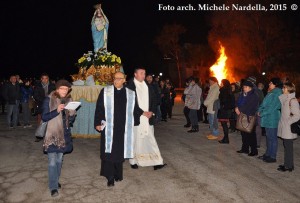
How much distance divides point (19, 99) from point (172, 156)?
715 centimetres

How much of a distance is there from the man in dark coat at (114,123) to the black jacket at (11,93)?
7.60 metres

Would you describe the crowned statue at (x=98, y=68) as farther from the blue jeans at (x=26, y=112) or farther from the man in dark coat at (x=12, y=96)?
the blue jeans at (x=26, y=112)

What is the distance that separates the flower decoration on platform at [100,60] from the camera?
10.5 m

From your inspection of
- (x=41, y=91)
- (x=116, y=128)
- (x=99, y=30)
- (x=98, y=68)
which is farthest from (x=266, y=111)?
(x=99, y=30)

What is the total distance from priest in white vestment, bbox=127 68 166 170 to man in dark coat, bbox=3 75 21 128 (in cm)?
715

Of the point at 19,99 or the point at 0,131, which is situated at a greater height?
the point at 19,99

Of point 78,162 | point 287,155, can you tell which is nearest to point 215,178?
point 287,155

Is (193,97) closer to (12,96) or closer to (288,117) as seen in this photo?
(288,117)

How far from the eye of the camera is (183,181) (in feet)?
18.9

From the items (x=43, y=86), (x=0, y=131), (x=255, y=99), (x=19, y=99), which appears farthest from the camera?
(x=19, y=99)

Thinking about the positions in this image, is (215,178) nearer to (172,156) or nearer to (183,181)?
(183,181)

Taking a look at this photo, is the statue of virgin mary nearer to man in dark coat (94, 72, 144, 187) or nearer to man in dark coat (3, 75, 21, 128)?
man in dark coat (3, 75, 21, 128)

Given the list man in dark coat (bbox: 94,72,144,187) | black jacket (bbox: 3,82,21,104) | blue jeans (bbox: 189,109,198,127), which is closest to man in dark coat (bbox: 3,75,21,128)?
black jacket (bbox: 3,82,21,104)

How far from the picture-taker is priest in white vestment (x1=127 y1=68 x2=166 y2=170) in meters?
6.20
